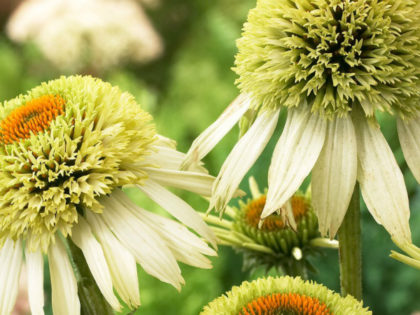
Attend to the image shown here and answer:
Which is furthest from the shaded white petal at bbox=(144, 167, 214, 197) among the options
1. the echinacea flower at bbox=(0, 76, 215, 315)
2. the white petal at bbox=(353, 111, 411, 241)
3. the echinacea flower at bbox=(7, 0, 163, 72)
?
the echinacea flower at bbox=(7, 0, 163, 72)

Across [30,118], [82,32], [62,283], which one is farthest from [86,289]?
[82,32]

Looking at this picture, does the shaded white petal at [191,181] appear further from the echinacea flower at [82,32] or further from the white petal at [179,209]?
the echinacea flower at [82,32]

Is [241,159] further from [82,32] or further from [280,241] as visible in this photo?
[82,32]

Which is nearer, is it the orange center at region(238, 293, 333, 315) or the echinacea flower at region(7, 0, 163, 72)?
the orange center at region(238, 293, 333, 315)

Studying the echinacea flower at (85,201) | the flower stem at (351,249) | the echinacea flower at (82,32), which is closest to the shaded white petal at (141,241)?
the echinacea flower at (85,201)

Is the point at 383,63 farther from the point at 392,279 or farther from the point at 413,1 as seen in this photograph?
the point at 392,279

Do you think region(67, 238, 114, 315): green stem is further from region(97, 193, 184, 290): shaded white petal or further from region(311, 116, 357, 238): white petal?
region(311, 116, 357, 238): white petal

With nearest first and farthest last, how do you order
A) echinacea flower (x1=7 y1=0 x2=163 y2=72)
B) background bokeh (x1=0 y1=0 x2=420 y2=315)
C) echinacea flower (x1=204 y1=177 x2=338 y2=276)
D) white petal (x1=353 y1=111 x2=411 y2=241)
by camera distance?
white petal (x1=353 y1=111 x2=411 y2=241) < echinacea flower (x1=204 y1=177 x2=338 y2=276) < background bokeh (x1=0 y1=0 x2=420 y2=315) < echinacea flower (x1=7 y1=0 x2=163 y2=72)
